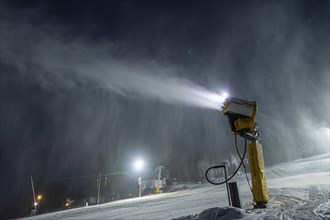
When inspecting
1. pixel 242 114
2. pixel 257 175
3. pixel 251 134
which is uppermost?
pixel 242 114

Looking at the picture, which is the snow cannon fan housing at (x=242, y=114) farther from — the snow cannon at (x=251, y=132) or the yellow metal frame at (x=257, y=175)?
the yellow metal frame at (x=257, y=175)

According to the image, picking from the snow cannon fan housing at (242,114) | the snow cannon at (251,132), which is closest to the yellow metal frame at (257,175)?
the snow cannon at (251,132)

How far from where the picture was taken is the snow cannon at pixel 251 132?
627 centimetres

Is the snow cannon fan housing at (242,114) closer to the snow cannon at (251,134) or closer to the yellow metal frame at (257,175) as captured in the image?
the snow cannon at (251,134)

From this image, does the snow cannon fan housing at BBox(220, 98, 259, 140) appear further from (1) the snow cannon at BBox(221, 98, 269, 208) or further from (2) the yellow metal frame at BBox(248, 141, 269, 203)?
(2) the yellow metal frame at BBox(248, 141, 269, 203)

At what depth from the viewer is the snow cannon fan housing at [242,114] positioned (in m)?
6.51

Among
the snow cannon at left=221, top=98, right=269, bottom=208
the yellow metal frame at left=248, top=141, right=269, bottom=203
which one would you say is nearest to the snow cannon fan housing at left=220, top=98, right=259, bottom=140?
the snow cannon at left=221, top=98, right=269, bottom=208

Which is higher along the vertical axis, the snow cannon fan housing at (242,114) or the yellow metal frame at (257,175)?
the snow cannon fan housing at (242,114)

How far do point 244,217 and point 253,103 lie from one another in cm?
332

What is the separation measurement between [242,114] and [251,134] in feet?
2.27

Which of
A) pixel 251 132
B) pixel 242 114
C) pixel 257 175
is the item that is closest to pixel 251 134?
pixel 251 132

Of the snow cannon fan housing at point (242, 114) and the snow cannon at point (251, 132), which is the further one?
the snow cannon fan housing at point (242, 114)

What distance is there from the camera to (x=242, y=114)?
648 cm

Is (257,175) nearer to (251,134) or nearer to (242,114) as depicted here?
(251,134)
